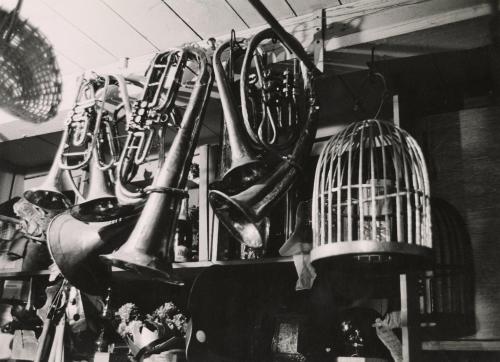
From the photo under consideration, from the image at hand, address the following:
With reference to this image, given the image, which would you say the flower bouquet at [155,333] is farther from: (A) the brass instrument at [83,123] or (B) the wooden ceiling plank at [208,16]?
(B) the wooden ceiling plank at [208,16]

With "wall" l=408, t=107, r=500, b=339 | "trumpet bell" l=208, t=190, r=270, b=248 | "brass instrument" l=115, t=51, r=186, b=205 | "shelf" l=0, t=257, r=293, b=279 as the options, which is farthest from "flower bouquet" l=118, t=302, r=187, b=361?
"wall" l=408, t=107, r=500, b=339

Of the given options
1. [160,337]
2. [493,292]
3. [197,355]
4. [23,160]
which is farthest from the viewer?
[23,160]

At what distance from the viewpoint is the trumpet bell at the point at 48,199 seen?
2421 millimetres

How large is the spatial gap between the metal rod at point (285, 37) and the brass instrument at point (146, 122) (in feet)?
1.56

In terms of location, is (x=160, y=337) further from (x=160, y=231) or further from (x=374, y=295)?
(x=374, y=295)

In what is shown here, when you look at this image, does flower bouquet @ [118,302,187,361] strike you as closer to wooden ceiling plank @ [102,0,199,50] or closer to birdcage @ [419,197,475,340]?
birdcage @ [419,197,475,340]

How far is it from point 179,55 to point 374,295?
1.18 metres

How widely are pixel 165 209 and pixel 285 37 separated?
69cm

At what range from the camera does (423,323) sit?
75.4 inches

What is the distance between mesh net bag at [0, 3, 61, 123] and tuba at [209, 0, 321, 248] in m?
0.61

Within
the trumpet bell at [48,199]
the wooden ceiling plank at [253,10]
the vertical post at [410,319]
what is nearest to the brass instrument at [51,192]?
the trumpet bell at [48,199]

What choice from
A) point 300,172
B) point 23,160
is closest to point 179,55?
point 300,172

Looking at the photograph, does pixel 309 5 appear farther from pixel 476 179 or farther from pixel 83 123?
pixel 83 123

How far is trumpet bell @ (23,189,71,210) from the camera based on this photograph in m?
2.42
